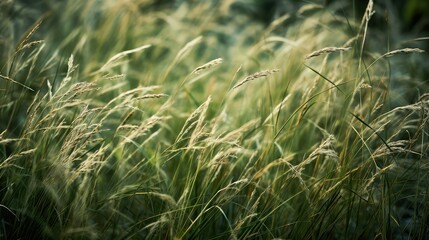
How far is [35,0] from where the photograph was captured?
401cm

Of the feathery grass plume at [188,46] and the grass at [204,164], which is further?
the feathery grass plume at [188,46]

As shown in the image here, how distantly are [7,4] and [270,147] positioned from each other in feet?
5.49

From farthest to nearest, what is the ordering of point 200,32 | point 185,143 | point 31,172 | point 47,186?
point 200,32 < point 185,143 < point 31,172 < point 47,186

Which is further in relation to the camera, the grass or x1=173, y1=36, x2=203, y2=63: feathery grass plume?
x1=173, y1=36, x2=203, y2=63: feathery grass plume

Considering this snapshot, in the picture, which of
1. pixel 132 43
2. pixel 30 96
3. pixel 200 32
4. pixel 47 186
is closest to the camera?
pixel 47 186

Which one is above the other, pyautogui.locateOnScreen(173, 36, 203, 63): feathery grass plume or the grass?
pyautogui.locateOnScreen(173, 36, 203, 63): feathery grass plume

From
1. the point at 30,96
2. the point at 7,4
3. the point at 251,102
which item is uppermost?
the point at 7,4

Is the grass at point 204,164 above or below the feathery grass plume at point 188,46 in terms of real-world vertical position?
below

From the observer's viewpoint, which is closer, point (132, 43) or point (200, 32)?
point (132, 43)

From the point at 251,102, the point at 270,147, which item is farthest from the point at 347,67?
the point at 270,147

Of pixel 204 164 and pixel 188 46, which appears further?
pixel 188 46

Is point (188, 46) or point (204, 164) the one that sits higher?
point (188, 46)

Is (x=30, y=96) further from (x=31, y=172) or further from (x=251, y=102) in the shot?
(x=251, y=102)

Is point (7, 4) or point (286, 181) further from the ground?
point (7, 4)
